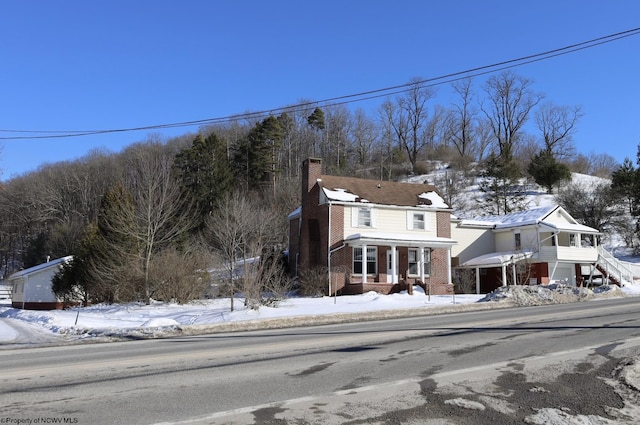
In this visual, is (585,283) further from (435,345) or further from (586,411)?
(586,411)

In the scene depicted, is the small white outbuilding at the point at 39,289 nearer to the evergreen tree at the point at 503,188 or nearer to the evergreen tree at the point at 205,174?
the evergreen tree at the point at 205,174

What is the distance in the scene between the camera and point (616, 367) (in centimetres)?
874

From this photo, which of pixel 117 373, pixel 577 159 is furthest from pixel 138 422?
pixel 577 159

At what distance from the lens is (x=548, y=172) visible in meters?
67.9

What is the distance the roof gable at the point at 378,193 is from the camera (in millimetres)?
35969

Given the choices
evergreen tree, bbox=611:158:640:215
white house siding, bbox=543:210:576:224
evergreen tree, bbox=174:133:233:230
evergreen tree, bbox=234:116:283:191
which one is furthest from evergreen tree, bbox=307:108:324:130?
white house siding, bbox=543:210:576:224

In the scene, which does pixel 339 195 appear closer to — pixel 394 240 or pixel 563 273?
pixel 394 240

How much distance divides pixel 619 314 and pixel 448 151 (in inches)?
2850

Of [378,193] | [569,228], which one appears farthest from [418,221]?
[569,228]

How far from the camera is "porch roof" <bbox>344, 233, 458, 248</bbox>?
33.1m

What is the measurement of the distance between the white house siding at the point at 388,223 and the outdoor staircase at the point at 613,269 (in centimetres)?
1276

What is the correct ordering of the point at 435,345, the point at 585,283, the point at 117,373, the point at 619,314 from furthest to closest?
the point at 585,283
the point at 619,314
the point at 435,345
the point at 117,373

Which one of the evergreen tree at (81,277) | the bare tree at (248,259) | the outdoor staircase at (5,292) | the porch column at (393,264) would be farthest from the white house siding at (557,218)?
the outdoor staircase at (5,292)

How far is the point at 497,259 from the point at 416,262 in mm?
5868
